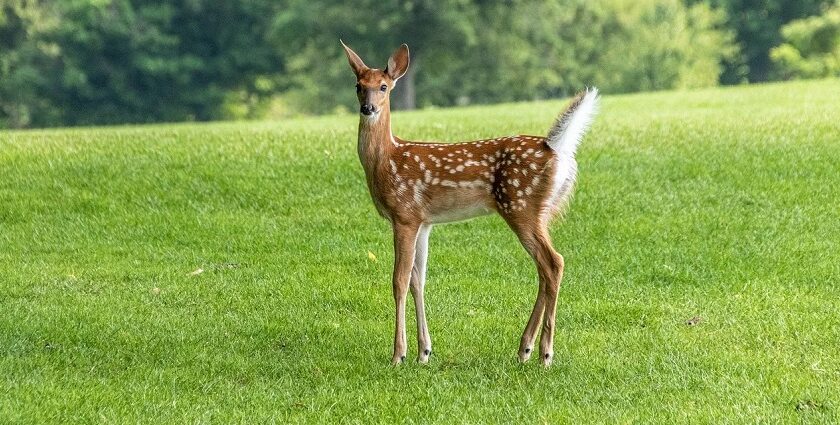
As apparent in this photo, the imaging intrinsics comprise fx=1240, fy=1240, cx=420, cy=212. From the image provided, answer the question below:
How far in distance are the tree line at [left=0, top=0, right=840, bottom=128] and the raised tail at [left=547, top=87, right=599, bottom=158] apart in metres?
34.9

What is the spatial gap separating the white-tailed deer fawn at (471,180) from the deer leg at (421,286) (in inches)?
0.5

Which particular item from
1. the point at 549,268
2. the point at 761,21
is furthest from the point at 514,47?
the point at 549,268

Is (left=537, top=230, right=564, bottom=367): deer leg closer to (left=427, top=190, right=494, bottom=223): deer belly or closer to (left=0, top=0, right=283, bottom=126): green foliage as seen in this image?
(left=427, top=190, right=494, bottom=223): deer belly

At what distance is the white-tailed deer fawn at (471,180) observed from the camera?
6.97 meters

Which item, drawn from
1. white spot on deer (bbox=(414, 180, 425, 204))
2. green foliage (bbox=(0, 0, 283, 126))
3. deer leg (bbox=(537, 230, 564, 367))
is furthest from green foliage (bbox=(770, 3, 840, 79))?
white spot on deer (bbox=(414, 180, 425, 204))

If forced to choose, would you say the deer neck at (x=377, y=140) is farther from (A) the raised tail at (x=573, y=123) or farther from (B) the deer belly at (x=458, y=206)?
(A) the raised tail at (x=573, y=123)

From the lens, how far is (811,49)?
46375 mm

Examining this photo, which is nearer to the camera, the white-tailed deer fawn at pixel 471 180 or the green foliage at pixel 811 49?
the white-tailed deer fawn at pixel 471 180

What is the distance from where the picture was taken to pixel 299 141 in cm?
1576

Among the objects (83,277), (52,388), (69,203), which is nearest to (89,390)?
(52,388)

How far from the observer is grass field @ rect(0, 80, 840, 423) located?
22.2 ft

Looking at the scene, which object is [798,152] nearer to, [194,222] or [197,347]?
[194,222]

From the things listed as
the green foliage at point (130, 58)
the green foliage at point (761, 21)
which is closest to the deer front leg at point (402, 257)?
the green foliage at point (130, 58)

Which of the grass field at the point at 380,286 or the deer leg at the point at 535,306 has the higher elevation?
the deer leg at the point at 535,306
